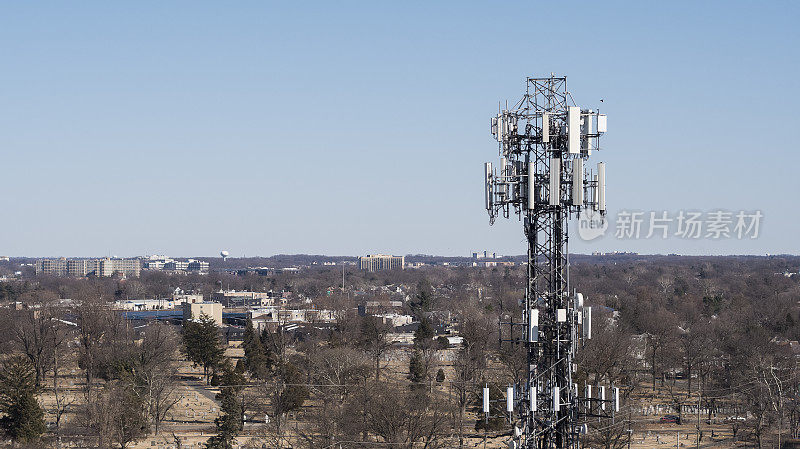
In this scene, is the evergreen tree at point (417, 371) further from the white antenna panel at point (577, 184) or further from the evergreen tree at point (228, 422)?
the white antenna panel at point (577, 184)

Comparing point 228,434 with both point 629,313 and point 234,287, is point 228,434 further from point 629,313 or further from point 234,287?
point 234,287

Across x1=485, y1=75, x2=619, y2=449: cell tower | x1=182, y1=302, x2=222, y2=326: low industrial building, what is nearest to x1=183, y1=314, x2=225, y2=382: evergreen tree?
x1=182, y1=302, x2=222, y2=326: low industrial building

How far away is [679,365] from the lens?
54.8m

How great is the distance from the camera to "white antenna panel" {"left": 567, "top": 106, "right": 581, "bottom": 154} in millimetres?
12922

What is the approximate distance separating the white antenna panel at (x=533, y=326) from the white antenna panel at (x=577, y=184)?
172 centimetres

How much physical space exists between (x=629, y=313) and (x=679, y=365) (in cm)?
1923

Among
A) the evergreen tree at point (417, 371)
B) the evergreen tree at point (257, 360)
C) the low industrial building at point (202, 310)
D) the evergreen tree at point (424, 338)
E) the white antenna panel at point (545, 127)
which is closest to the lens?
the white antenna panel at point (545, 127)

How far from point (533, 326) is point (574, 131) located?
2969 millimetres

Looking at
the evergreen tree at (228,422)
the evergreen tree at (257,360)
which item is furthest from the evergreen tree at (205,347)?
the evergreen tree at (228,422)

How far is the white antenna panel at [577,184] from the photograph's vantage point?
12.8 meters

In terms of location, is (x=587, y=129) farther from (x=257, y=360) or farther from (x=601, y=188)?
(x=257, y=360)

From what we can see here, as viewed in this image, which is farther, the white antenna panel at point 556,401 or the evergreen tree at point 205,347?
the evergreen tree at point 205,347

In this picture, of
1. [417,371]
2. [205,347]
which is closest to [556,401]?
[417,371]

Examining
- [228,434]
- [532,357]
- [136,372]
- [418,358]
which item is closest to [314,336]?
[418,358]
